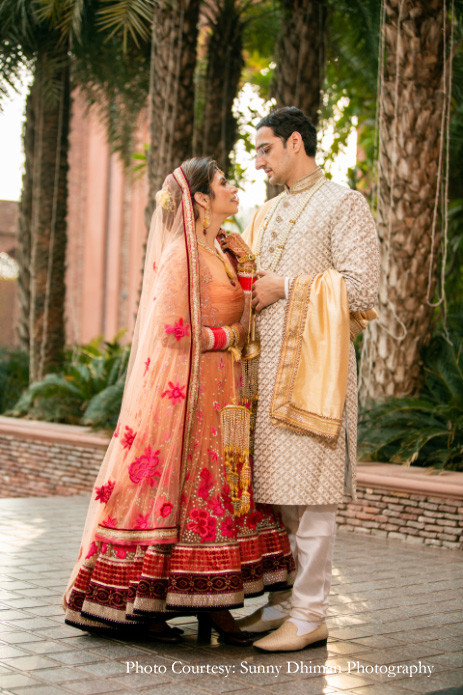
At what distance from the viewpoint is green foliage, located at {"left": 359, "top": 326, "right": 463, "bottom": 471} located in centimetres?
659

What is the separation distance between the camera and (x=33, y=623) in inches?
147

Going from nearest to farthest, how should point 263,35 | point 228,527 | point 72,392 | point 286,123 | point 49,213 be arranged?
point 228,527
point 286,123
point 72,392
point 49,213
point 263,35

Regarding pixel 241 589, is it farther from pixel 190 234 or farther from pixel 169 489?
pixel 190 234

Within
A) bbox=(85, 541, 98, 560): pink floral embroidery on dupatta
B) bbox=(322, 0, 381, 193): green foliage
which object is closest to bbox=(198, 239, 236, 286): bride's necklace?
bbox=(85, 541, 98, 560): pink floral embroidery on dupatta

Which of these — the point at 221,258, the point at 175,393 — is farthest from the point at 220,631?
the point at 221,258

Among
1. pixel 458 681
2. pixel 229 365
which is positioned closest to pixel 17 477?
pixel 229 365

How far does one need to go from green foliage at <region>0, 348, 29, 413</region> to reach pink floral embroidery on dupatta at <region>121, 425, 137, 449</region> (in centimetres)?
836

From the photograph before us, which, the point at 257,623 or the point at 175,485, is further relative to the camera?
the point at 257,623

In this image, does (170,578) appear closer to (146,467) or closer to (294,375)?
(146,467)

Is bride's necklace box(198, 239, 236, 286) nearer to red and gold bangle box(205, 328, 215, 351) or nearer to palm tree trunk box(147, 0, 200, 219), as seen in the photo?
red and gold bangle box(205, 328, 215, 351)

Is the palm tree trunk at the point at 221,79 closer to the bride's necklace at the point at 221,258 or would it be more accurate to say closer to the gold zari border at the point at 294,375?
the bride's necklace at the point at 221,258

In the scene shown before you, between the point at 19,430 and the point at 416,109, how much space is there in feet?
16.9

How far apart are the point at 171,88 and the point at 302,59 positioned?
1.34 meters

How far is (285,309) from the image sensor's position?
3596 millimetres
